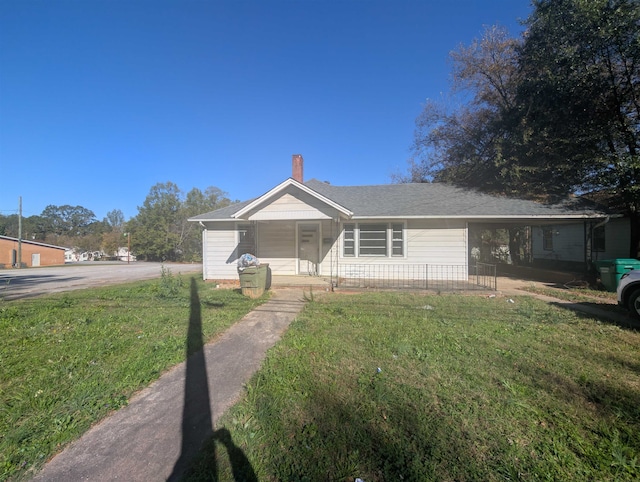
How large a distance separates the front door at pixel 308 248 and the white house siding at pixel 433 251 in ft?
7.20

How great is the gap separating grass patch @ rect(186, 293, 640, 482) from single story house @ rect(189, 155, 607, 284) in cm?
592

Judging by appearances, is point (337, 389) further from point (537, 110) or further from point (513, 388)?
point (537, 110)

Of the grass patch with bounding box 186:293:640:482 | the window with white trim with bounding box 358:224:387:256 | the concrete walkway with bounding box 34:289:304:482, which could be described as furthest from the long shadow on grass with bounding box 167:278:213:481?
the window with white trim with bounding box 358:224:387:256

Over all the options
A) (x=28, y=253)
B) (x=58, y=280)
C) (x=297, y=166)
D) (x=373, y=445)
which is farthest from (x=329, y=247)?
(x=28, y=253)

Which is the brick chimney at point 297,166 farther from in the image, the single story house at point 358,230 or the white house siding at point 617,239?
the white house siding at point 617,239

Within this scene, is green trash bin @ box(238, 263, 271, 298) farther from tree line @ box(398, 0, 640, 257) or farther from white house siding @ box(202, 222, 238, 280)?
tree line @ box(398, 0, 640, 257)

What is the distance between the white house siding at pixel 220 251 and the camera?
12844 millimetres

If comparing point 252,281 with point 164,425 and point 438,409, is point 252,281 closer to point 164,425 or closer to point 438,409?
point 164,425

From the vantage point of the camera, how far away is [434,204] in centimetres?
1230

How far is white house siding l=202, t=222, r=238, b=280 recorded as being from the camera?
1284cm

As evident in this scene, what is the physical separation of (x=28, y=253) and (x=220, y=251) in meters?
51.0

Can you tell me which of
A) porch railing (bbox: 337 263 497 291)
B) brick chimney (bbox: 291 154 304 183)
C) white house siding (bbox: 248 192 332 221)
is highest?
brick chimney (bbox: 291 154 304 183)

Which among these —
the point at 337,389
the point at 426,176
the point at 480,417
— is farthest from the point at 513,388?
the point at 426,176

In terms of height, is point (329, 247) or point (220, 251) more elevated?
point (329, 247)
